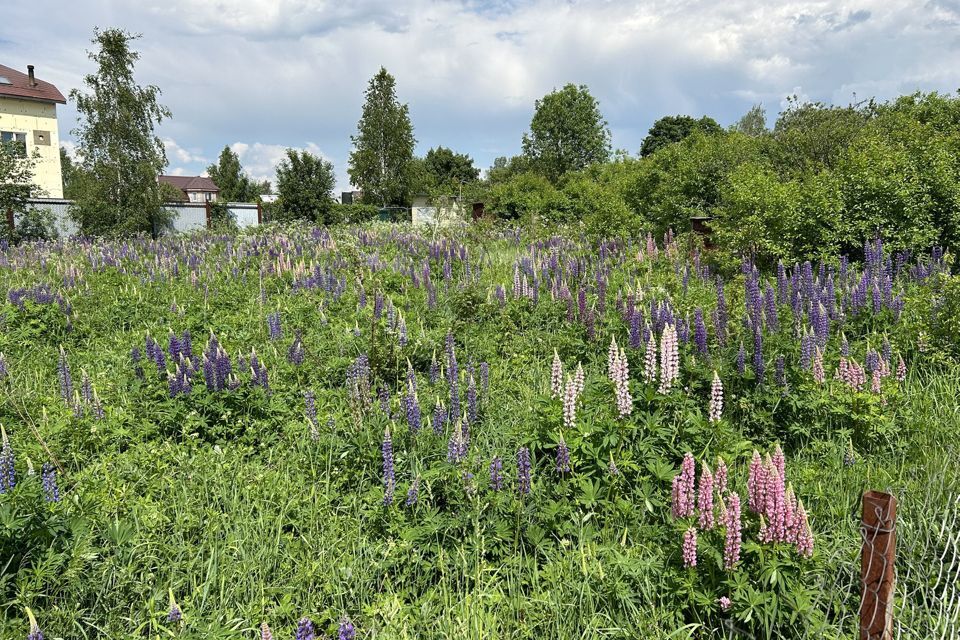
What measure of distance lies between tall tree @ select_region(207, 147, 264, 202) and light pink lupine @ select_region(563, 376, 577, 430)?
3071 inches

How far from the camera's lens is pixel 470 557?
121 inches

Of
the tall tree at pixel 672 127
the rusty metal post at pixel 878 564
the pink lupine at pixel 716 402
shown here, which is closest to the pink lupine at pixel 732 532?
the rusty metal post at pixel 878 564

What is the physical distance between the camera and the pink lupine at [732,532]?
7.89ft

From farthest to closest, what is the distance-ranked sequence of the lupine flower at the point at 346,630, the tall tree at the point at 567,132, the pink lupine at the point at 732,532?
1. the tall tree at the point at 567,132
2. the pink lupine at the point at 732,532
3. the lupine flower at the point at 346,630

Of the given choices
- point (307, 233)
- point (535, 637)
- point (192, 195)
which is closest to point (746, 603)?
point (535, 637)

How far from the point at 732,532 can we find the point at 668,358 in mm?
1381

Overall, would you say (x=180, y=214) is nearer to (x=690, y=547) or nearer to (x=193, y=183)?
(x=690, y=547)

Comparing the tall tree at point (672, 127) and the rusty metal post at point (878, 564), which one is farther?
the tall tree at point (672, 127)

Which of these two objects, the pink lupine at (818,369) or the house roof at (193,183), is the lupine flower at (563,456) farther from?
the house roof at (193,183)

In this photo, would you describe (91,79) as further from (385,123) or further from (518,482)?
(518,482)

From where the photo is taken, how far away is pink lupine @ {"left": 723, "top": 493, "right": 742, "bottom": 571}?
2.40 m

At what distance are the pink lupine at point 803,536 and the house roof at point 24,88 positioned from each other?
55108mm

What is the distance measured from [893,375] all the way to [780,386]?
1319 millimetres

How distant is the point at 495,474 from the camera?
323 cm
